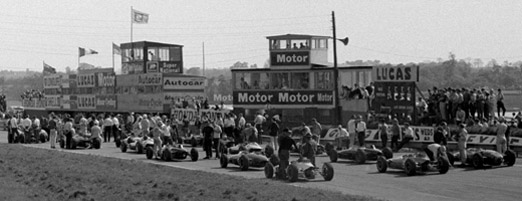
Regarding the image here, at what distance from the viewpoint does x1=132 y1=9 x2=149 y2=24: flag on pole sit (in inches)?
3329

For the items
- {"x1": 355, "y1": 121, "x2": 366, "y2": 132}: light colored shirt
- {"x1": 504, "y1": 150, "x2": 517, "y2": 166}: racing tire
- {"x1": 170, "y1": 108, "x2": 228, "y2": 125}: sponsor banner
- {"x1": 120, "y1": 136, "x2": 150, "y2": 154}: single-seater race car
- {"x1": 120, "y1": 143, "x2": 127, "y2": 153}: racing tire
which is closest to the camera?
{"x1": 504, "y1": 150, "x2": 517, "y2": 166}: racing tire

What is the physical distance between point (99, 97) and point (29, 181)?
162 feet

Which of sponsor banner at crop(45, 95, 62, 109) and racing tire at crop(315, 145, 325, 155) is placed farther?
sponsor banner at crop(45, 95, 62, 109)

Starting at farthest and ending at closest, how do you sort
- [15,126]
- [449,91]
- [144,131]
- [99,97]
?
[99,97] < [15,126] < [144,131] < [449,91]

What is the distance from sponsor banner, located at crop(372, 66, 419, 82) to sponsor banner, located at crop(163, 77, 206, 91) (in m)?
27.6

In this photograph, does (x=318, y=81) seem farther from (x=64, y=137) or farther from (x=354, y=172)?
(x=354, y=172)

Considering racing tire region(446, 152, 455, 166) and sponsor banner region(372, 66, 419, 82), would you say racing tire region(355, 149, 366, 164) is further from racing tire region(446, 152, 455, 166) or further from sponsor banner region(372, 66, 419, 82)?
sponsor banner region(372, 66, 419, 82)

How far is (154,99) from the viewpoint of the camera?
6700cm

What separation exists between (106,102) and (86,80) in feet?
18.5

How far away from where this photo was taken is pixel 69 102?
81.8 metres

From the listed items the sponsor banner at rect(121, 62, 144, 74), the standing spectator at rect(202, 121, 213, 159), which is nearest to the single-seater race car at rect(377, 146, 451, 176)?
the standing spectator at rect(202, 121, 213, 159)

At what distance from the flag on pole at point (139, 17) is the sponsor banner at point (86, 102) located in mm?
10107

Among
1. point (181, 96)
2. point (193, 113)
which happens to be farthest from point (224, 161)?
point (181, 96)

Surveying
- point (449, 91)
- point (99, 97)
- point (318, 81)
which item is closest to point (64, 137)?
point (318, 81)
